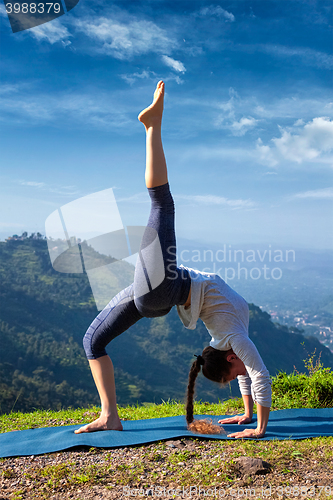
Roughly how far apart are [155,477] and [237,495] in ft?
1.64

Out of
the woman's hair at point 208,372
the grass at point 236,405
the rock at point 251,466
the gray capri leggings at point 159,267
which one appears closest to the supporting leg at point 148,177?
the gray capri leggings at point 159,267

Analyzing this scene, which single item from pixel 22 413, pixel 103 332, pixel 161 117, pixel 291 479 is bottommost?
pixel 22 413

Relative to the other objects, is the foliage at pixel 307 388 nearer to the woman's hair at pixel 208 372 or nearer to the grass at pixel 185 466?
the grass at pixel 185 466

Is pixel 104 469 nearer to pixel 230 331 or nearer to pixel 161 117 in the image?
pixel 230 331

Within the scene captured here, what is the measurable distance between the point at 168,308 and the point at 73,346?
872 inches

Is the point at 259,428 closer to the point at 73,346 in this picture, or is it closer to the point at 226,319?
the point at 226,319

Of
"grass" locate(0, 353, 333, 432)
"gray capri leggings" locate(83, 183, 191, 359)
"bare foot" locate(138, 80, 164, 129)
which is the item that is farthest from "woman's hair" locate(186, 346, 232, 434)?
"bare foot" locate(138, 80, 164, 129)

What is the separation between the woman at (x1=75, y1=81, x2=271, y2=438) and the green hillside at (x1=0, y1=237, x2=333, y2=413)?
13977 mm

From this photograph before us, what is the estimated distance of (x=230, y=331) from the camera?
2668 millimetres

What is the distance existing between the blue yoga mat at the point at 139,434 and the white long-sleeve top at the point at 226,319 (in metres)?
0.57

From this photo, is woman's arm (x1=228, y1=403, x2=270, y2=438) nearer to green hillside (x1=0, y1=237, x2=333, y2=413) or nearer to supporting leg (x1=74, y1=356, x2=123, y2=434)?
supporting leg (x1=74, y1=356, x2=123, y2=434)

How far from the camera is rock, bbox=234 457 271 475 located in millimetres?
2201

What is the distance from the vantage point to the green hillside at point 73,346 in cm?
1877

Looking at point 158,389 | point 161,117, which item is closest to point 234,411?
point 161,117
